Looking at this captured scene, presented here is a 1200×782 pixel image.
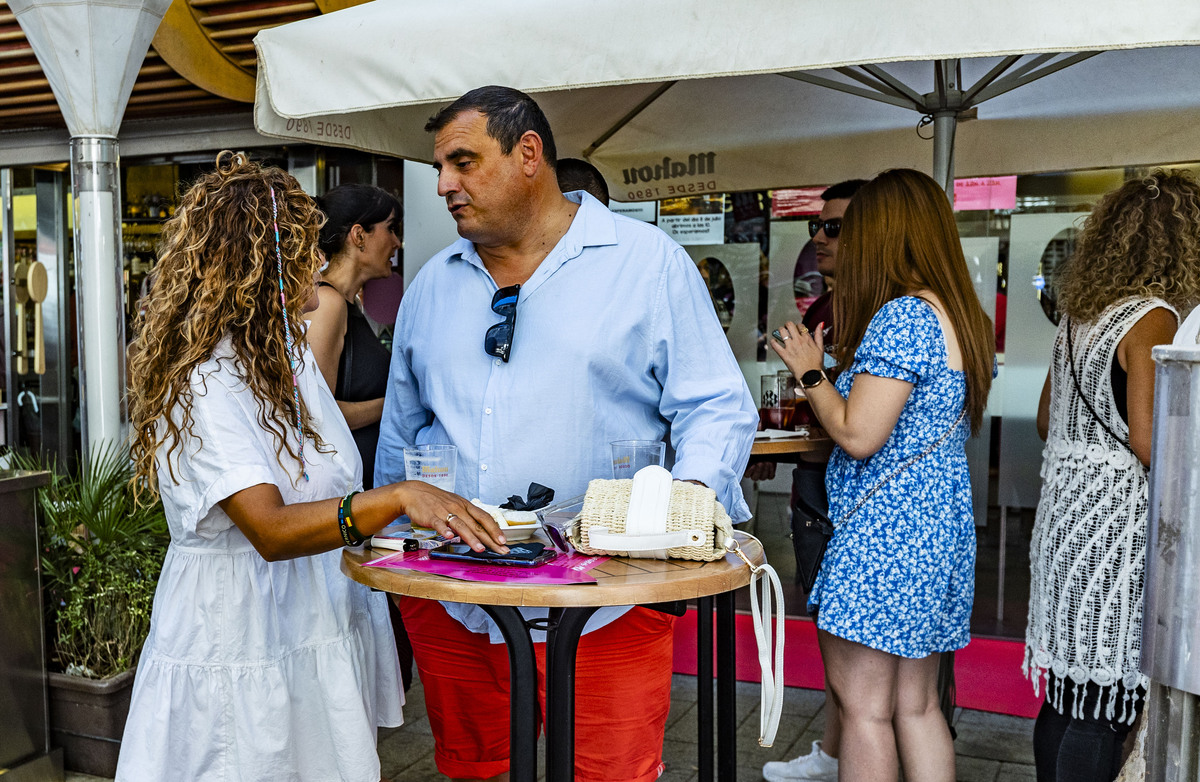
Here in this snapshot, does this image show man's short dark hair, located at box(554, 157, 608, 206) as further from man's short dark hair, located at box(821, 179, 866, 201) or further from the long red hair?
the long red hair

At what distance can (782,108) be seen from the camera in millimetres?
4555

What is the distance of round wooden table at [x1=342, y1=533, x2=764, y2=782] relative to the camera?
1.55 meters

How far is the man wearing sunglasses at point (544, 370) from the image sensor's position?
2211mm

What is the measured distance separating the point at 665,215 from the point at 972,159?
6.80ft

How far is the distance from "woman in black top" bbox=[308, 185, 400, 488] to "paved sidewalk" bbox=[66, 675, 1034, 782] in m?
1.06

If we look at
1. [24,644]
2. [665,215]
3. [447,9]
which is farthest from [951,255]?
[665,215]

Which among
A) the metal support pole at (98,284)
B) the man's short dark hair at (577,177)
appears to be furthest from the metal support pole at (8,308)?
the man's short dark hair at (577,177)

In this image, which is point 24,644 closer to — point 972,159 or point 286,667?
point 286,667

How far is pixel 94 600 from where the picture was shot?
346cm

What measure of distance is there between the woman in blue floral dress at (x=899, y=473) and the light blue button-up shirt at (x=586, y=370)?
0.55 meters

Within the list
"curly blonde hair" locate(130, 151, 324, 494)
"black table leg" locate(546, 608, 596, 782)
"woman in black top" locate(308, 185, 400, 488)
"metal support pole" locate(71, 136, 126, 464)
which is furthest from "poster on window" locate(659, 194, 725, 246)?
"black table leg" locate(546, 608, 596, 782)

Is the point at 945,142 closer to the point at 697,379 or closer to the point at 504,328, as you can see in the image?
the point at 697,379

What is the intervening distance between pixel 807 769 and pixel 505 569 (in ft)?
7.46

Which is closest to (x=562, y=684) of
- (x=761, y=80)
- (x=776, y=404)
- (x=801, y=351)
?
(x=801, y=351)
